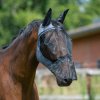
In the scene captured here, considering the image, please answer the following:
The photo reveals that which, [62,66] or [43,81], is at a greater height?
[43,81]

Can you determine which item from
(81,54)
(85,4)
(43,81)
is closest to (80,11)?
(85,4)

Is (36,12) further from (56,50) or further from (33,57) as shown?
(56,50)

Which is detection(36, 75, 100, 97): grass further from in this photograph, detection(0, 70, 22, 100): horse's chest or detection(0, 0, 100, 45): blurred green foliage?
detection(0, 0, 100, 45): blurred green foliage

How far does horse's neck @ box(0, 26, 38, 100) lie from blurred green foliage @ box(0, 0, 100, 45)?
2745 centimetres

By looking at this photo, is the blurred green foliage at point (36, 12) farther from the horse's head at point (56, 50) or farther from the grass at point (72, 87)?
the horse's head at point (56, 50)

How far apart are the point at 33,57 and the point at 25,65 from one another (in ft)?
0.47

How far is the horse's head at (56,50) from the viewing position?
18.2 feet

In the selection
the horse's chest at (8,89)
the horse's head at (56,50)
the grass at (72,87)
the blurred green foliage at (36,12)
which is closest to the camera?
the horse's head at (56,50)

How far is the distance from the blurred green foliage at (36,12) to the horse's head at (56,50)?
91.2 feet

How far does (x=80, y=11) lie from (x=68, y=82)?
38537 millimetres

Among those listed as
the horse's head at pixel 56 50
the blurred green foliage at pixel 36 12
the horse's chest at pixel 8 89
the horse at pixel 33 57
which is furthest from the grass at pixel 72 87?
the blurred green foliage at pixel 36 12

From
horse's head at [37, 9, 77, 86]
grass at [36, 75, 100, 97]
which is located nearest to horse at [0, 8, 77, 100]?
horse's head at [37, 9, 77, 86]

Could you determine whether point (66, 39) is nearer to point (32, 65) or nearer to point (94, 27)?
point (32, 65)

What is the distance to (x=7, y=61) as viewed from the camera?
6.25 m
